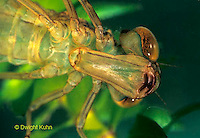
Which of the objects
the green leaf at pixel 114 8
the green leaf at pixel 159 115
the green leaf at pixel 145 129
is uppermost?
the green leaf at pixel 114 8

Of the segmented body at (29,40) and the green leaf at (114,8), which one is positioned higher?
the green leaf at (114,8)

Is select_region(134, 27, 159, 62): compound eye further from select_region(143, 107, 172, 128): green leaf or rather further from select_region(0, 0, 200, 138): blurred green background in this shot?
select_region(143, 107, 172, 128): green leaf

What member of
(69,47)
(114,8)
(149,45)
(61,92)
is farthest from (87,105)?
(114,8)

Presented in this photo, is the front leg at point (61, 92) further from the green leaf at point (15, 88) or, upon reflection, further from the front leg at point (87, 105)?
the green leaf at point (15, 88)

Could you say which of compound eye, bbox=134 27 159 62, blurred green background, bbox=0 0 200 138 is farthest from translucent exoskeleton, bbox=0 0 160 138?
blurred green background, bbox=0 0 200 138

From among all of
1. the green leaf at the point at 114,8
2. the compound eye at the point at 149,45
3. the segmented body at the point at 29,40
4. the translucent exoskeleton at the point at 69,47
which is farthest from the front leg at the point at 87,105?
the green leaf at the point at 114,8

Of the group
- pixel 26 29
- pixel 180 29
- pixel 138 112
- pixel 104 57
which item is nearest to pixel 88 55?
pixel 104 57

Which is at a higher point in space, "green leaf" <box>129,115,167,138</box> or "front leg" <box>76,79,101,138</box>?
"front leg" <box>76,79,101,138</box>

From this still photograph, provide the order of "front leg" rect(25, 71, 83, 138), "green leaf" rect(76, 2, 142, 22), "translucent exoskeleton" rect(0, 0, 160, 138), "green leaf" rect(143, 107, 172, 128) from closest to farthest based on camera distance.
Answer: "translucent exoskeleton" rect(0, 0, 160, 138)
"front leg" rect(25, 71, 83, 138)
"green leaf" rect(143, 107, 172, 128)
"green leaf" rect(76, 2, 142, 22)
